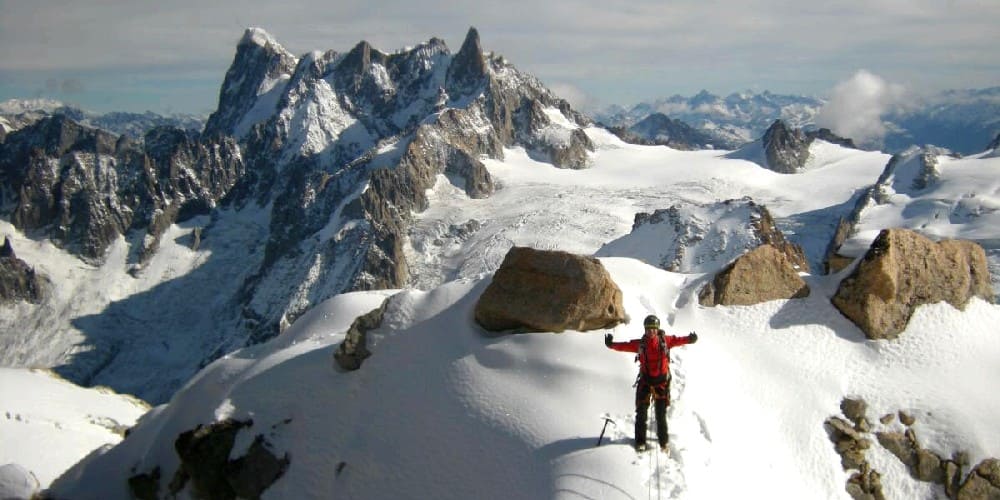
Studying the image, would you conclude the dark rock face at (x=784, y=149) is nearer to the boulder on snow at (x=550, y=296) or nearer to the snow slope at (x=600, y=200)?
the snow slope at (x=600, y=200)

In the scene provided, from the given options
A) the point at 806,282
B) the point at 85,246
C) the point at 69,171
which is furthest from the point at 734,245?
the point at 69,171

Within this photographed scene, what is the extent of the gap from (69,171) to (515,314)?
672ft

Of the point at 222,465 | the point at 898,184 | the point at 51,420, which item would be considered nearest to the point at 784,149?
the point at 898,184

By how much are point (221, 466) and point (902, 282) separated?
895 inches

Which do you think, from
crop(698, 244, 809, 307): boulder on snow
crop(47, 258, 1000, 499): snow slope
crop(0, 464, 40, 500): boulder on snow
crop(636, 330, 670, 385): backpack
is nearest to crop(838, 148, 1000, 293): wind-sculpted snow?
crop(698, 244, 809, 307): boulder on snow

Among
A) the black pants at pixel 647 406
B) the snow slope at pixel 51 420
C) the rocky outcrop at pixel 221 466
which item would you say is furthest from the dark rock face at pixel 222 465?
the snow slope at pixel 51 420

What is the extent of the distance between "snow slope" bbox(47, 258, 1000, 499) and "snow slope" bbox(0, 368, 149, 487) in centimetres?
778

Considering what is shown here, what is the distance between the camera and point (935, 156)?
13688cm

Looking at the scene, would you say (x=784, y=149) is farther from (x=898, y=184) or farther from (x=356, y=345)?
(x=356, y=345)

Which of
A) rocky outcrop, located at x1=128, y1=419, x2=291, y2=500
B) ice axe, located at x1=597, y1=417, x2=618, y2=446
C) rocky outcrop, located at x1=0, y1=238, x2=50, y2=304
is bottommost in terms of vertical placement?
rocky outcrop, located at x1=0, y1=238, x2=50, y2=304

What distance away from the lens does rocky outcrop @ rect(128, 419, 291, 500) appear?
18.2 meters

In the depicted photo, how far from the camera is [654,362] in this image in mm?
14898

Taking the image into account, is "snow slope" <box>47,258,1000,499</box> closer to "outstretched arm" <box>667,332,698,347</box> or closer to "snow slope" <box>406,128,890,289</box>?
"outstretched arm" <box>667,332,698,347</box>

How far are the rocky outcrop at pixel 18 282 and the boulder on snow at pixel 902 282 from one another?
17962 centimetres
